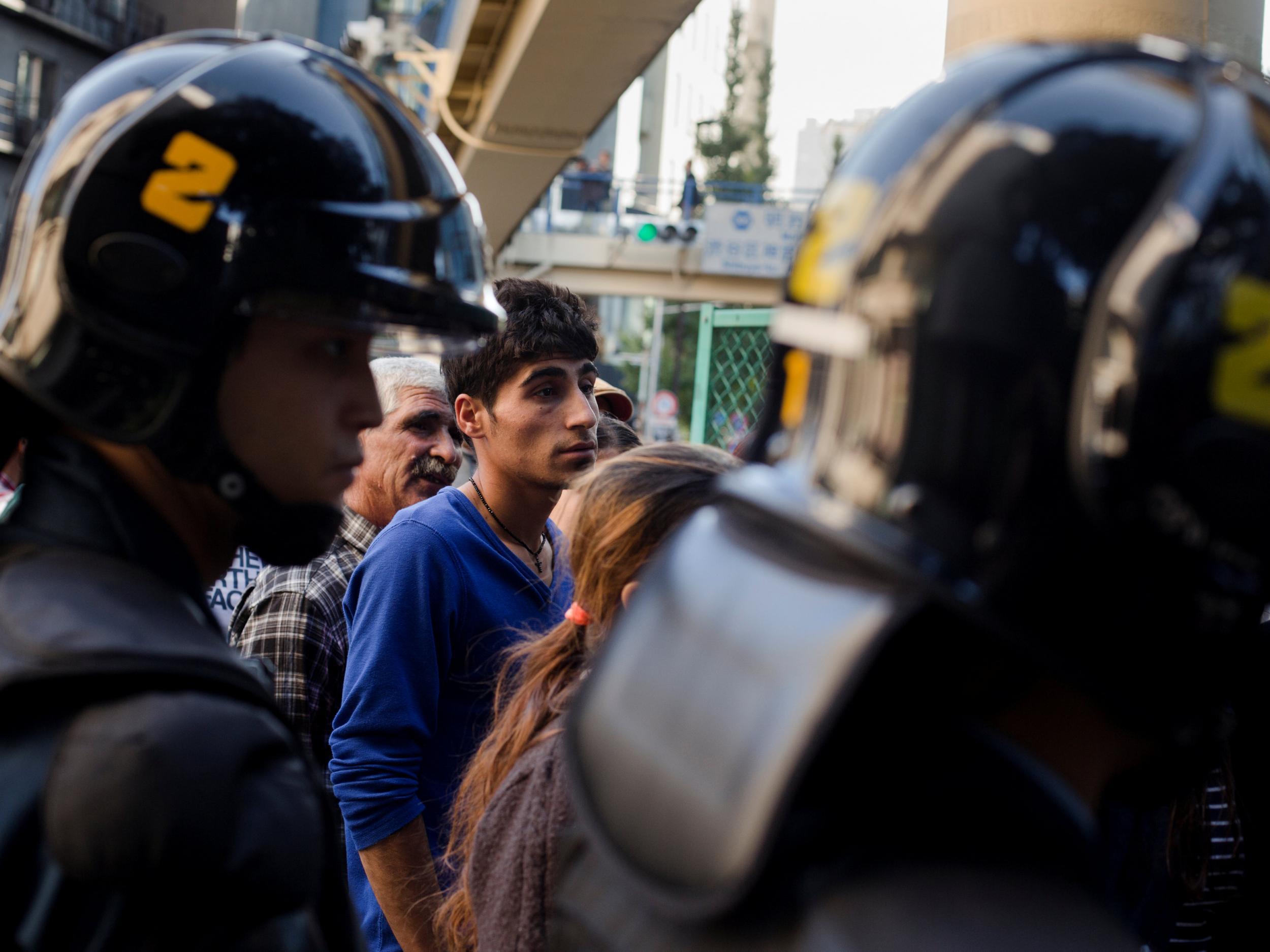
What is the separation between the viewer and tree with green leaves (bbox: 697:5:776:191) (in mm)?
57250

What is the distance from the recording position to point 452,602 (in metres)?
2.59

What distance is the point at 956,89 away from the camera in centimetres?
99

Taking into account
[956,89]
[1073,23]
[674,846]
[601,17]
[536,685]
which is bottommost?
[536,685]

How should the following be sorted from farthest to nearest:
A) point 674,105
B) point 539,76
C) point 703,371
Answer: point 674,105 < point 539,76 < point 703,371

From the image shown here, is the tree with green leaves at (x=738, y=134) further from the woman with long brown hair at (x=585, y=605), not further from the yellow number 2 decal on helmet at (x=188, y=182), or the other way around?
the yellow number 2 decal on helmet at (x=188, y=182)

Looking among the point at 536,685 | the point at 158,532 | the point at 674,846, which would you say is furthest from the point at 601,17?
the point at 674,846

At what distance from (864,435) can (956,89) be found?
0.99 feet

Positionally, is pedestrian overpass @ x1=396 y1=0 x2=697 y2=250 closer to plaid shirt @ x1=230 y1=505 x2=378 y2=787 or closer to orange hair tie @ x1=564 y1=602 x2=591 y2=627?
plaid shirt @ x1=230 y1=505 x2=378 y2=787

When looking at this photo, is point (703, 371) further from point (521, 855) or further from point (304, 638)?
point (521, 855)

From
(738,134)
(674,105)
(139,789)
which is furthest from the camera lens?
(674,105)

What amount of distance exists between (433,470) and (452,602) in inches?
45.5

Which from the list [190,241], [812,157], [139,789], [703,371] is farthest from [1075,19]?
[812,157]

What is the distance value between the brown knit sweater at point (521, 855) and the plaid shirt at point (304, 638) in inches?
46.3

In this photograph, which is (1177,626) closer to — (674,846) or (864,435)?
(864,435)
